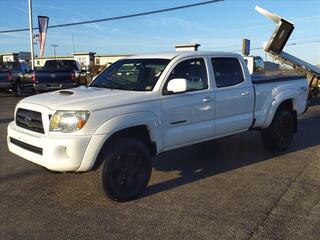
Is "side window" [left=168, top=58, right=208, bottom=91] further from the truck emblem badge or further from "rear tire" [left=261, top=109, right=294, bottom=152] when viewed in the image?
"rear tire" [left=261, top=109, right=294, bottom=152]

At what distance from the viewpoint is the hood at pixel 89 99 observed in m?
5.04

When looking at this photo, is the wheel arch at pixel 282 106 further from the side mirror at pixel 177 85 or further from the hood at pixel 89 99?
the hood at pixel 89 99

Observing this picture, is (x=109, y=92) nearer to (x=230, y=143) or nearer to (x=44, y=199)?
(x=44, y=199)

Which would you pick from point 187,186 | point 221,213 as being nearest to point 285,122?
point 187,186

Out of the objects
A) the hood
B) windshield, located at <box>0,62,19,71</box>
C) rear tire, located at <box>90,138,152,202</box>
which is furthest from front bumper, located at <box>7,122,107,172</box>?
windshield, located at <box>0,62,19,71</box>

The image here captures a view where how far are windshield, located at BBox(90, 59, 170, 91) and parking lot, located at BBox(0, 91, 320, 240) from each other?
1402 mm

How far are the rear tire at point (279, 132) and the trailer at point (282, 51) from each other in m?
8.88

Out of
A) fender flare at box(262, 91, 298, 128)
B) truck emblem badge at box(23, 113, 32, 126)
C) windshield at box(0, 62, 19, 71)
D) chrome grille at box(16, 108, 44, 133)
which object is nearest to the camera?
chrome grille at box(16, 108, 44, 133)

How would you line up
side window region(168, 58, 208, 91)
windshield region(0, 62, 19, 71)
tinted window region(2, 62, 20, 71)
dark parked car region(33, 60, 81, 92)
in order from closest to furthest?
side window region(168, 58, 208, 91)
dark parked car region(33, 60, 81, 92)
windshield region(0, 62, 19, 71)
tinted window region(2, 62, 20, 71)

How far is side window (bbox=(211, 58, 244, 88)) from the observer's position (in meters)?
6.66

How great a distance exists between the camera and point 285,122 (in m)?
8.05

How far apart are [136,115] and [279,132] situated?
3.64 m

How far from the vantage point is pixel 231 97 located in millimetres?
6703

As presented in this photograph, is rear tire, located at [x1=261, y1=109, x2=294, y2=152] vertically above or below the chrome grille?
below
